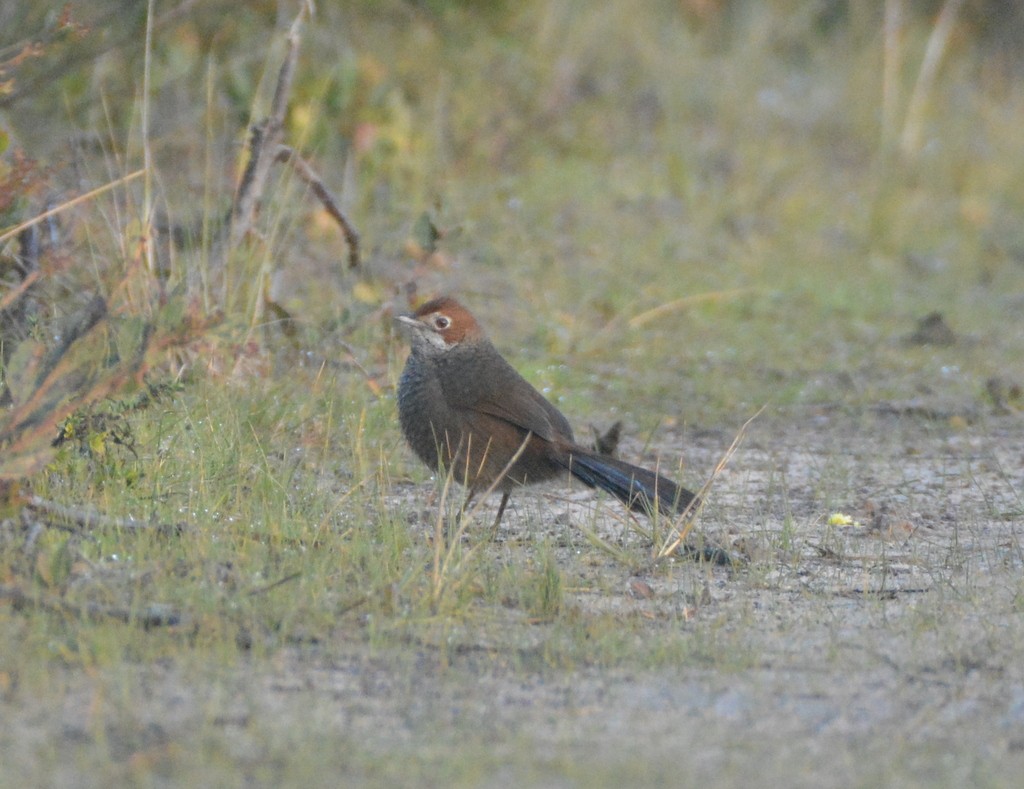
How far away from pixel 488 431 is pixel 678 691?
1858mm

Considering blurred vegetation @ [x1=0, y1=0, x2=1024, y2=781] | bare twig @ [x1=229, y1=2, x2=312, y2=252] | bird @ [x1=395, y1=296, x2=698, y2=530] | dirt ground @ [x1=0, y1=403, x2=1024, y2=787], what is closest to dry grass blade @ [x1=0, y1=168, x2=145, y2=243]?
blurred vegetation @ [x1=0, y1=0, x2=1024, y2=781]

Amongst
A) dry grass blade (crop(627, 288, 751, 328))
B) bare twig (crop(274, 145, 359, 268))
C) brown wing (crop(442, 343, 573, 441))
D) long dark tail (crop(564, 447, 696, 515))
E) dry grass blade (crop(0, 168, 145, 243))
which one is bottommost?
dry grass blade (crop(627, 288, 751, 328))

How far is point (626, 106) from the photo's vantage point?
37.7 feet

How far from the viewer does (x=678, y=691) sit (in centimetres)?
327

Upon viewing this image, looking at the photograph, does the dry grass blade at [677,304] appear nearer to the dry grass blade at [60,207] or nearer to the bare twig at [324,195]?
the bare twig at [324,195]

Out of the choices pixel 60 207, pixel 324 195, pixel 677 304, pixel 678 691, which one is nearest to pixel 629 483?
pixel 678 691

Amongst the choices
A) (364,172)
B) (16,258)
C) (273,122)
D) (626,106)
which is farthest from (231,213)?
(626,106)

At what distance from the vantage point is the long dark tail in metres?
4.60

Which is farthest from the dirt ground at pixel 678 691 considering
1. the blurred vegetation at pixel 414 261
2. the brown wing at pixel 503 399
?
the brown wing at pixel 503 399

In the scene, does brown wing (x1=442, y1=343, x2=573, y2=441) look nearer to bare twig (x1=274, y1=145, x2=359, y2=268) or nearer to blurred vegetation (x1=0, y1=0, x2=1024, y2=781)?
blurred vegetation (x1=0, y1=0, x2=1024, y2=781)

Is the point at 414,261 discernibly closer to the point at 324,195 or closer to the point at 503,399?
the point at 324,195

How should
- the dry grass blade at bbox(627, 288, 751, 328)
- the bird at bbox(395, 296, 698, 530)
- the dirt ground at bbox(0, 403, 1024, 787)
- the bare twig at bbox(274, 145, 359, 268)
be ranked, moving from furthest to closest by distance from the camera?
the dry grass blade at bbox(627, 288, 751, 328), the bare twig at bbox(274, 145, 359, 268), the bird at bbox(395, 296, 698, 530), the dirt ground at bbox(0, 403, 1024, 787)

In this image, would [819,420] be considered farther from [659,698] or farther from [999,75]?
[999,75]

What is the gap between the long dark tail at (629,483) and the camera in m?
4.60
